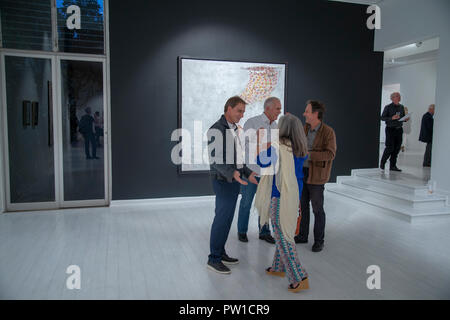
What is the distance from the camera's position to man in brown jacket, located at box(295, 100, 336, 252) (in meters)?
3.50

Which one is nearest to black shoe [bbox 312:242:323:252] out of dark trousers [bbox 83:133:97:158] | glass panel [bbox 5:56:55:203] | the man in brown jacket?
the man in brown jacket

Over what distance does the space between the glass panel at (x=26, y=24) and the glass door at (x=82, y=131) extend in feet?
1.33

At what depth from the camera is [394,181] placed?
5719 millimetres

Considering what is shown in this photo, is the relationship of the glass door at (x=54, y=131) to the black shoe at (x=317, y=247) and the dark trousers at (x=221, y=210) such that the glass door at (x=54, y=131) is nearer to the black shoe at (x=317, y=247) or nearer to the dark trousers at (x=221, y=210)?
the dark trousers at (x=221, y=210)

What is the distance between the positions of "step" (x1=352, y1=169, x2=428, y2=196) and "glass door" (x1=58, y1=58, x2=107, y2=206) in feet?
14.8

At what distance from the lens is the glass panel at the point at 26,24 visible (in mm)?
4891

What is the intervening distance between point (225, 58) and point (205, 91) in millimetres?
665

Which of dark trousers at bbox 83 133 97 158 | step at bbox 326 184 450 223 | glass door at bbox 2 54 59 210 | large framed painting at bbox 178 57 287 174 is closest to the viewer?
step at bbox 326 184 450 223

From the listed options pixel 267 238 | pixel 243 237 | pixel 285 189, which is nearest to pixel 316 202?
pixel 267 238

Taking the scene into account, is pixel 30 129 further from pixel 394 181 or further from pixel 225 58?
pixel 394 181

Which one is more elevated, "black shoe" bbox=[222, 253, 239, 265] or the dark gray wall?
the dark gray wall

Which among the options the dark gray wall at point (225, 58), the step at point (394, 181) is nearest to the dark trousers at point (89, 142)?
the dark gray wall at point (225, 58)

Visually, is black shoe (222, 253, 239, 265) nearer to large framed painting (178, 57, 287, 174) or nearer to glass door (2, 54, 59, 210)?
large framed painting (178, 57, 287, 174)

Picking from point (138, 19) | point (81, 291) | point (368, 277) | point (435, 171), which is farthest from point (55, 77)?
point (435, 171)
